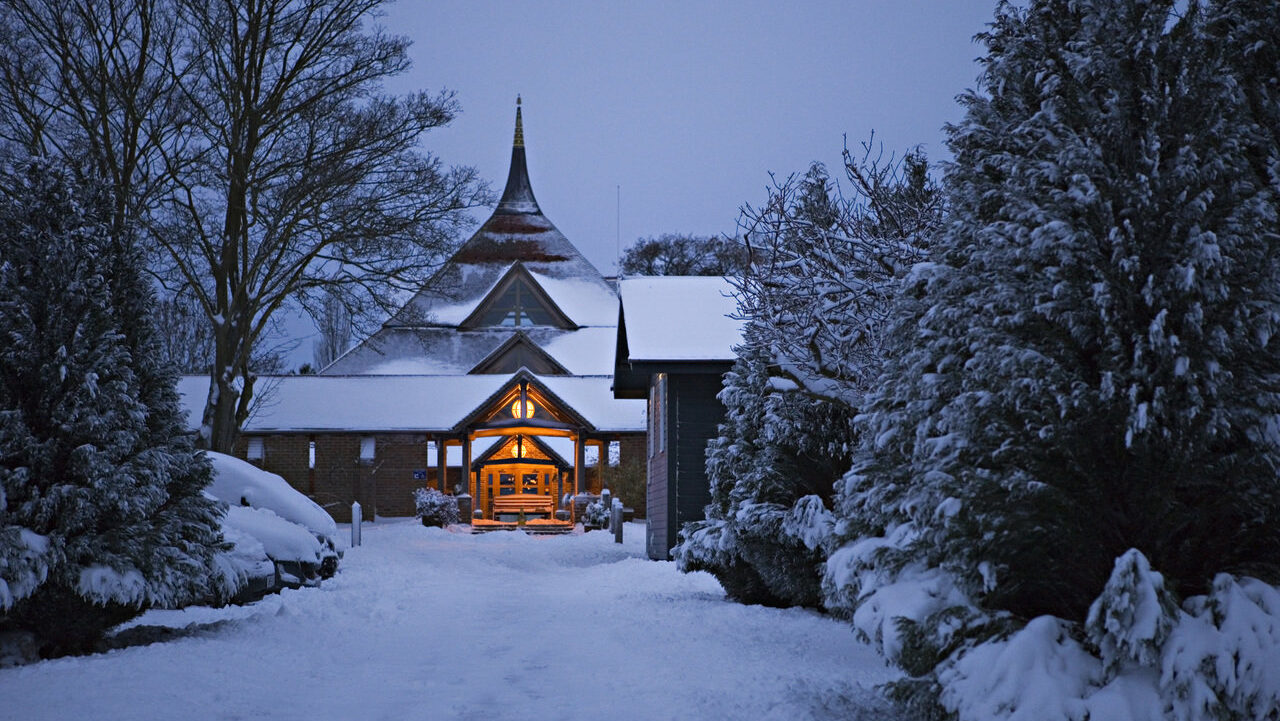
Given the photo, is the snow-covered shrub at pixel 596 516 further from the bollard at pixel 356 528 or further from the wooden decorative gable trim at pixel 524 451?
the bollard at pixel 356 528

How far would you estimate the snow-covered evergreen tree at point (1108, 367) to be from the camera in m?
5.14

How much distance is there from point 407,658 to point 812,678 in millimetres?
3343

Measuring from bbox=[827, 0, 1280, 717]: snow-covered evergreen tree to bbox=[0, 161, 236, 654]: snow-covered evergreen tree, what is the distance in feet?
20.8

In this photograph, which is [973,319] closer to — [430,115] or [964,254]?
[964,254]

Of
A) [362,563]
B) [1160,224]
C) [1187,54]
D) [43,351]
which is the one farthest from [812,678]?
[362,563]

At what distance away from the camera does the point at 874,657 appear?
29.9ft

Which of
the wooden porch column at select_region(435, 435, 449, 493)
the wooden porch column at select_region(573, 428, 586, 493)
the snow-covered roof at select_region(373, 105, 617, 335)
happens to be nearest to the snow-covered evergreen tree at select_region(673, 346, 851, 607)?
the wooden porch column at select_region(573, 428, 586, 493)

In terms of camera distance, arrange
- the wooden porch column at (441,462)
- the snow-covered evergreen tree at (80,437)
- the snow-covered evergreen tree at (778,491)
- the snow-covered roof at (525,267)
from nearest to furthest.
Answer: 1. the snow-covered evergreen tree at (80,437)
2. the snow-covered evergreen tree at (778,491)
3. the wooden porch column at (441,462)
4. the snow-covered roof at (525,267)

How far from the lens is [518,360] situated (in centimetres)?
4366

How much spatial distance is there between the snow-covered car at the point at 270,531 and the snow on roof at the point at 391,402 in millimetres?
20723

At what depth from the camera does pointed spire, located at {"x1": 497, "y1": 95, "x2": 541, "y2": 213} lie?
5562 cm

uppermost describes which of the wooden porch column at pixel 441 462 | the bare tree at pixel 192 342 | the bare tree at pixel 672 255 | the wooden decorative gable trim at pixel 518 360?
the bare tree at pixel 672 255

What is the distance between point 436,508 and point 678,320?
579 inches

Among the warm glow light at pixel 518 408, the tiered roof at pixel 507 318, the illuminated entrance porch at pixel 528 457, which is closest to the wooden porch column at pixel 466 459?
the illuminated entrance porch at pixel 528 457
